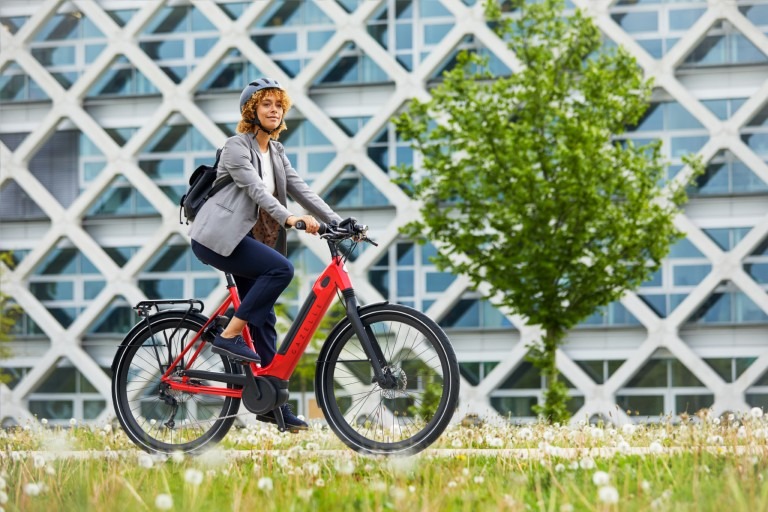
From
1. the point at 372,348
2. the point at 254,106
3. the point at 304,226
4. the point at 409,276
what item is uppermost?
the point at 409,276

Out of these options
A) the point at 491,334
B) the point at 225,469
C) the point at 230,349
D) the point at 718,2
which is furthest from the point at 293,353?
the point at 718,2

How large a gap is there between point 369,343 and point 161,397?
1.44 meters

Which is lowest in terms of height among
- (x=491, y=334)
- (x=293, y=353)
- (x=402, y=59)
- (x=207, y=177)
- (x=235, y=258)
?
(x=293, y=353)

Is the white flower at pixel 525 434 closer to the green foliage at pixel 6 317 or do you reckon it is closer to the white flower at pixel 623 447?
the white flower at pixel 623 447

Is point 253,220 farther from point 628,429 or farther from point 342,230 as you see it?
point 628,429

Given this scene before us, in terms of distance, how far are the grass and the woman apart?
1.99 ft

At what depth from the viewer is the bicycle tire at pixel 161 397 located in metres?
5.43

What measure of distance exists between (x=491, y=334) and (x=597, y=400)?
293 cm

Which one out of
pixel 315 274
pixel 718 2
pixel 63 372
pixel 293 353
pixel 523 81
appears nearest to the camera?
pixel 293 353

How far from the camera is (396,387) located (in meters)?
4.75

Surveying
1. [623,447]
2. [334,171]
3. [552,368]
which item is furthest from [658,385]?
[623,447]

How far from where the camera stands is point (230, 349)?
5133mm

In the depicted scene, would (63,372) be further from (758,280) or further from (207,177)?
(207,177)

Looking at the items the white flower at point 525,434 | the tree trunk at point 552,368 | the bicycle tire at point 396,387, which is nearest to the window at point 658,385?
the tree trunk at point 552,368
